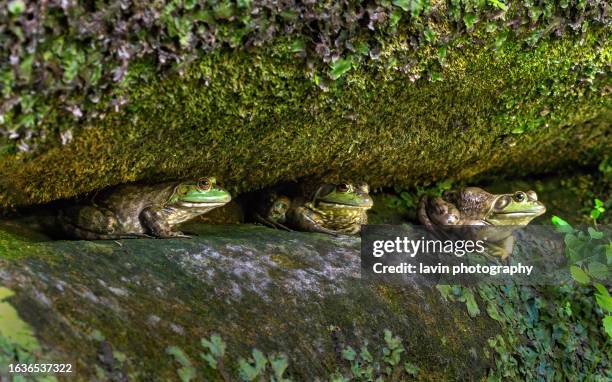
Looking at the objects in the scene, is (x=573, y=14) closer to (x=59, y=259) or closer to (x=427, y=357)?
(x=427, y=357)

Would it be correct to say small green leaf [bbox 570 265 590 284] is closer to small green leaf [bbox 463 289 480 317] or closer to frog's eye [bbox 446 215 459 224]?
small green leaf [bbox 463 289 480 317]

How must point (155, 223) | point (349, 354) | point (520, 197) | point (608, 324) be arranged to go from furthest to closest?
point (520, 197) < point (608, 324) < point (155, 223) < point (349, 354)

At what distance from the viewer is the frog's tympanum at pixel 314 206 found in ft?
17.5

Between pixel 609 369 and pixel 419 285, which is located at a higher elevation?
pixel 419 285

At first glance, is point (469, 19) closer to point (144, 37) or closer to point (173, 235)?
point (144, 37)

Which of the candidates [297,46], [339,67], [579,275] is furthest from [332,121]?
[579,275]

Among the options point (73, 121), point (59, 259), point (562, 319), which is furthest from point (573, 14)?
point (59, 259)

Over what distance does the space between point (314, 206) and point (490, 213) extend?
144 cm

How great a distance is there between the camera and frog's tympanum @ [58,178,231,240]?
4457 millimetres

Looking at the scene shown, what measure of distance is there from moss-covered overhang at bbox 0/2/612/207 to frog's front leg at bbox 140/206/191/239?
0.75 ft

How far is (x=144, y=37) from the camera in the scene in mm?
3447

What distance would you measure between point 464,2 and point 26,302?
2981mm

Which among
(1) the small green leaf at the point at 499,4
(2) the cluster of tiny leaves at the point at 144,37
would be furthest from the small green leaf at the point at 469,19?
(1) the small green leaf at the point at 499,4

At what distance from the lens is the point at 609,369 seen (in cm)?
549
